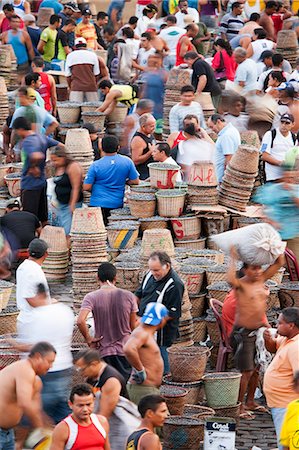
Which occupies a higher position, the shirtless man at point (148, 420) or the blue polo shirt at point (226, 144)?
the blue polo shirt at point (226, 144)

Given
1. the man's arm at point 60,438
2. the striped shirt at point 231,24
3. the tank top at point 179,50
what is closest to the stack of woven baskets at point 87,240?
the man's arm at point 60,438

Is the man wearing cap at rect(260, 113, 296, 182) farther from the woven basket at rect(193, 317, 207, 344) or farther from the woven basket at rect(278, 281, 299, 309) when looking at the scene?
the woven basket at rect(193, 317, 207, 344)

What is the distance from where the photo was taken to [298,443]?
954cm

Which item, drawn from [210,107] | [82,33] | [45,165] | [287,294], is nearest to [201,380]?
[287,294]

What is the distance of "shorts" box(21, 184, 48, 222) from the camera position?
1623cm

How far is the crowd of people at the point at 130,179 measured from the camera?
10.6 meters

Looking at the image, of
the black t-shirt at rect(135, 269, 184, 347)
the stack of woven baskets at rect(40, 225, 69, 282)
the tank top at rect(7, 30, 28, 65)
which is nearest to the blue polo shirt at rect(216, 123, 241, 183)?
the stack of woven baskets at rect(40, 225, 69, 282)

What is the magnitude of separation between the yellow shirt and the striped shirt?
53.2ft

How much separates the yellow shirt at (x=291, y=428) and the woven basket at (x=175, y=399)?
285 centimetres

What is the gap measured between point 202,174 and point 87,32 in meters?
8.67

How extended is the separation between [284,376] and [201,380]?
210cm

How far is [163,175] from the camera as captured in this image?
15953 mm

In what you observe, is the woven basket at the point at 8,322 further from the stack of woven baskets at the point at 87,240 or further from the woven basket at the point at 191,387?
the woven basket at the point at 191,387

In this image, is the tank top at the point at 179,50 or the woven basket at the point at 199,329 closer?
the woven basket at the point at 199,329
